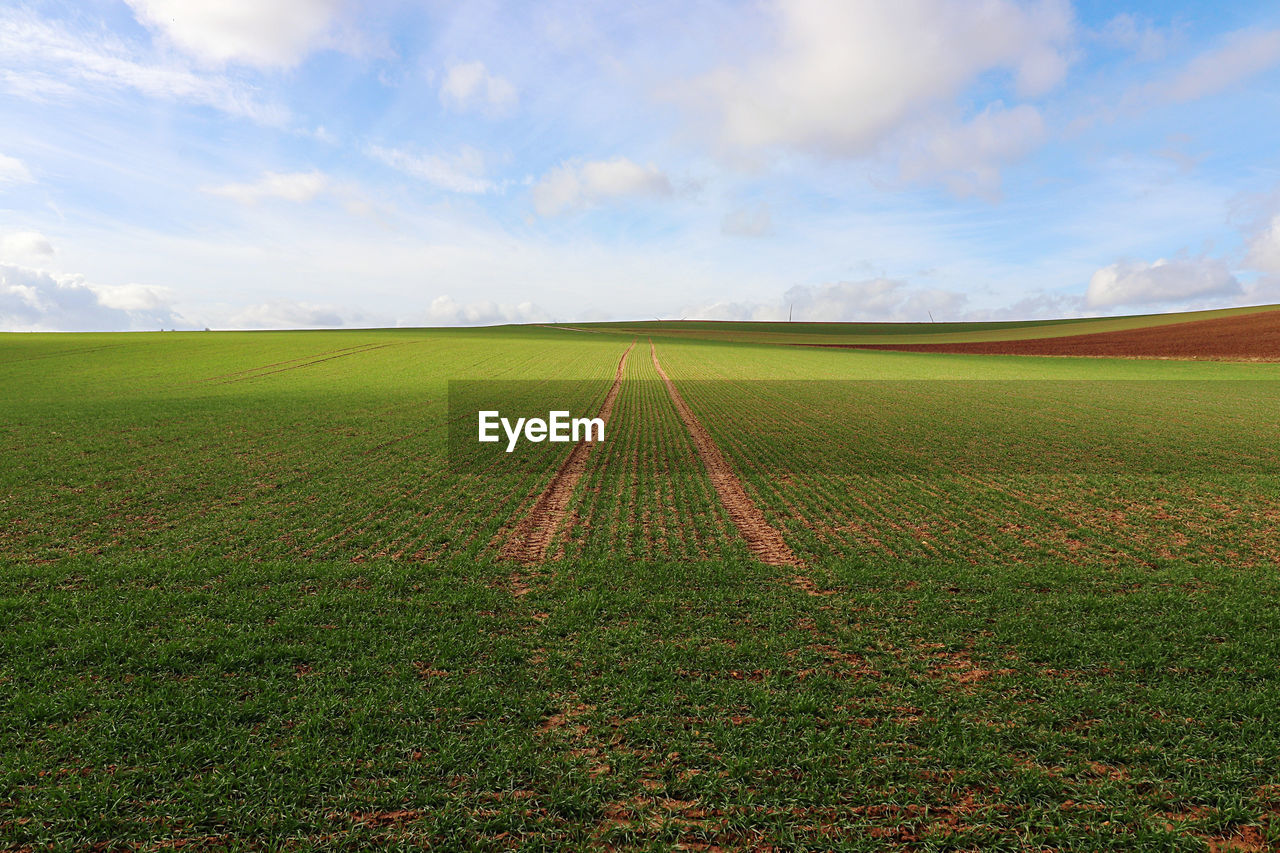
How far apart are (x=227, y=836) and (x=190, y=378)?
49.1 metres

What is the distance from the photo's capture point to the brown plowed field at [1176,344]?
59.2 m

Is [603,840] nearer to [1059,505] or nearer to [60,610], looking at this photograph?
[60,610]

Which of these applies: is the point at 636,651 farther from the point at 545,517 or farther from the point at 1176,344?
the point at 1176,344

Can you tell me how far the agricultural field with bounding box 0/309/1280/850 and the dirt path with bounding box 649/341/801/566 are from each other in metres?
0.12

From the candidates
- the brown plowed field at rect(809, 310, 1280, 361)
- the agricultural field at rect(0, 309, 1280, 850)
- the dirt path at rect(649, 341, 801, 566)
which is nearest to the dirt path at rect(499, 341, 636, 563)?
the agricultural field at rect(0, 309, 1280, 850)

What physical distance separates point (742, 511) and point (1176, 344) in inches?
3135

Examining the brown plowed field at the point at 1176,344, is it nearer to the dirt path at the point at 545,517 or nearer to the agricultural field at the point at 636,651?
the agricultural field at the point at 636,651

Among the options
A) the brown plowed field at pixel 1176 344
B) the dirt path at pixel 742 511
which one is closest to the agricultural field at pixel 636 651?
the dirt path at pixel 742 511

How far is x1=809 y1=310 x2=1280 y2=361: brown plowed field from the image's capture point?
59219 mm

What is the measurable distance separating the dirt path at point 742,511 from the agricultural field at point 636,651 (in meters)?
0.12

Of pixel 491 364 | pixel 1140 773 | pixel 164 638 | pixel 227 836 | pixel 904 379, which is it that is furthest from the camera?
pixel 491 364

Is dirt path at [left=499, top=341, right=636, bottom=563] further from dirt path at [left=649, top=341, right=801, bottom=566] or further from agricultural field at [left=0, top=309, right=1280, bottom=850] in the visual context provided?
dirt path at [left=649, top=341, right=801, bottom=566]

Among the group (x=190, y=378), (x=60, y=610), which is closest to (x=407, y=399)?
(x=190, y=378)

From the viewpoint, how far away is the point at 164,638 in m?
7.86
